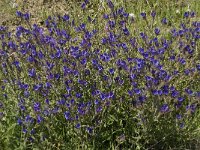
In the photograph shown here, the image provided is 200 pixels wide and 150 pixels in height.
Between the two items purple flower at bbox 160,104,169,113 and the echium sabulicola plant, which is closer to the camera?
purple flower at bbox 160,104,169,113

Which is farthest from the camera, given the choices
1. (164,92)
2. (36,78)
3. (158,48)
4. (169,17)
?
(169,17)

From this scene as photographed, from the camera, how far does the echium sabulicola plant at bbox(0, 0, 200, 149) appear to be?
310 cm

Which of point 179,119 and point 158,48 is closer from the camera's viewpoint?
point 179,119

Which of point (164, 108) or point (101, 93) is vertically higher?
point (101, 93)

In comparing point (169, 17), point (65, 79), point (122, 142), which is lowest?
point (122, 142)

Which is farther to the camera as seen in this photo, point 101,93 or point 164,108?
point 101,93

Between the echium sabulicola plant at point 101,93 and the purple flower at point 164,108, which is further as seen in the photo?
the echium sabulicola plant at point 101,93

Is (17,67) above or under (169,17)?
under

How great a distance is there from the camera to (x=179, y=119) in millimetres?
3137

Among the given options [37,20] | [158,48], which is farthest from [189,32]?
[37,20]

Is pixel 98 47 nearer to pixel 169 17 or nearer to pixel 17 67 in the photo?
pixel 17 67

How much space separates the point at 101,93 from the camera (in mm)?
3107

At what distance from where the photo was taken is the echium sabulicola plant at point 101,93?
10.2 ft

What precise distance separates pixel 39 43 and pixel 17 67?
37 cm
